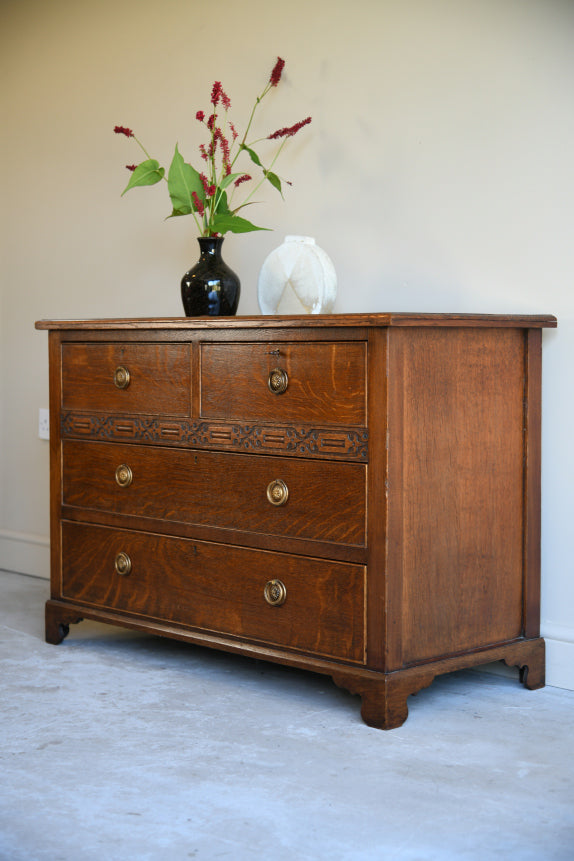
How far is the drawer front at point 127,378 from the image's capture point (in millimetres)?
2279

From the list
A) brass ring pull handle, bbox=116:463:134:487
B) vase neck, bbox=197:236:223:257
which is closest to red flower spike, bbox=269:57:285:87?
vase neck, bbox=197:236:223:257

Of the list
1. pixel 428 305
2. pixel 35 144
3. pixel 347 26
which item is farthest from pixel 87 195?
pixel 428 305

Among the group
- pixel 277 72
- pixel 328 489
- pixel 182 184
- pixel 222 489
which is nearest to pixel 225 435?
pixel 222 489

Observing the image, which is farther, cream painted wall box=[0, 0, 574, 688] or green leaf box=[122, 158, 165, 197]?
green leaf box=[122, 158, 165, 197]

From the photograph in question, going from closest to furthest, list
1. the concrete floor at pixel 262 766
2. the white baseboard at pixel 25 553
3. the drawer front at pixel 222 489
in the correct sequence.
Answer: the concrete floor at pixel 262 766 < the drawer front at pixel 222 489 < the white baseboard at pixel 25 553

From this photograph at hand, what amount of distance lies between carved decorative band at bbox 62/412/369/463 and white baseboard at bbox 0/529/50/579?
989mm

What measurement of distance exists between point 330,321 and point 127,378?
62 centimetres

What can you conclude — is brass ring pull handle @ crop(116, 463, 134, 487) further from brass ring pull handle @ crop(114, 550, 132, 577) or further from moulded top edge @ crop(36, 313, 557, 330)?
moulded top edge @ crop(36, 313, 557, 330)

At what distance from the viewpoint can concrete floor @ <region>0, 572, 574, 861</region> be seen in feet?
4.84

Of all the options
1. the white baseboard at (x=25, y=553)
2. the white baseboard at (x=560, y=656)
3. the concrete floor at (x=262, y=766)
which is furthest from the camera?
the white baseboard at (x=25, y=553)

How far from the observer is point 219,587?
7.30 ft

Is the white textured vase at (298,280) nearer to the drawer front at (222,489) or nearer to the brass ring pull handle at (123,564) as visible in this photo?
the drawer front at (222,489)

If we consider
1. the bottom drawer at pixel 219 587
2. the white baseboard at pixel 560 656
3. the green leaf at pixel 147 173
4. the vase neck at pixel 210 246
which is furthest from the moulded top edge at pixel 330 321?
the white baseboard at pixel 560 656

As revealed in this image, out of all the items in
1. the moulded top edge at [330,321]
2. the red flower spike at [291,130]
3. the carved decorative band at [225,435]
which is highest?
the red flower spike at [291,130]
